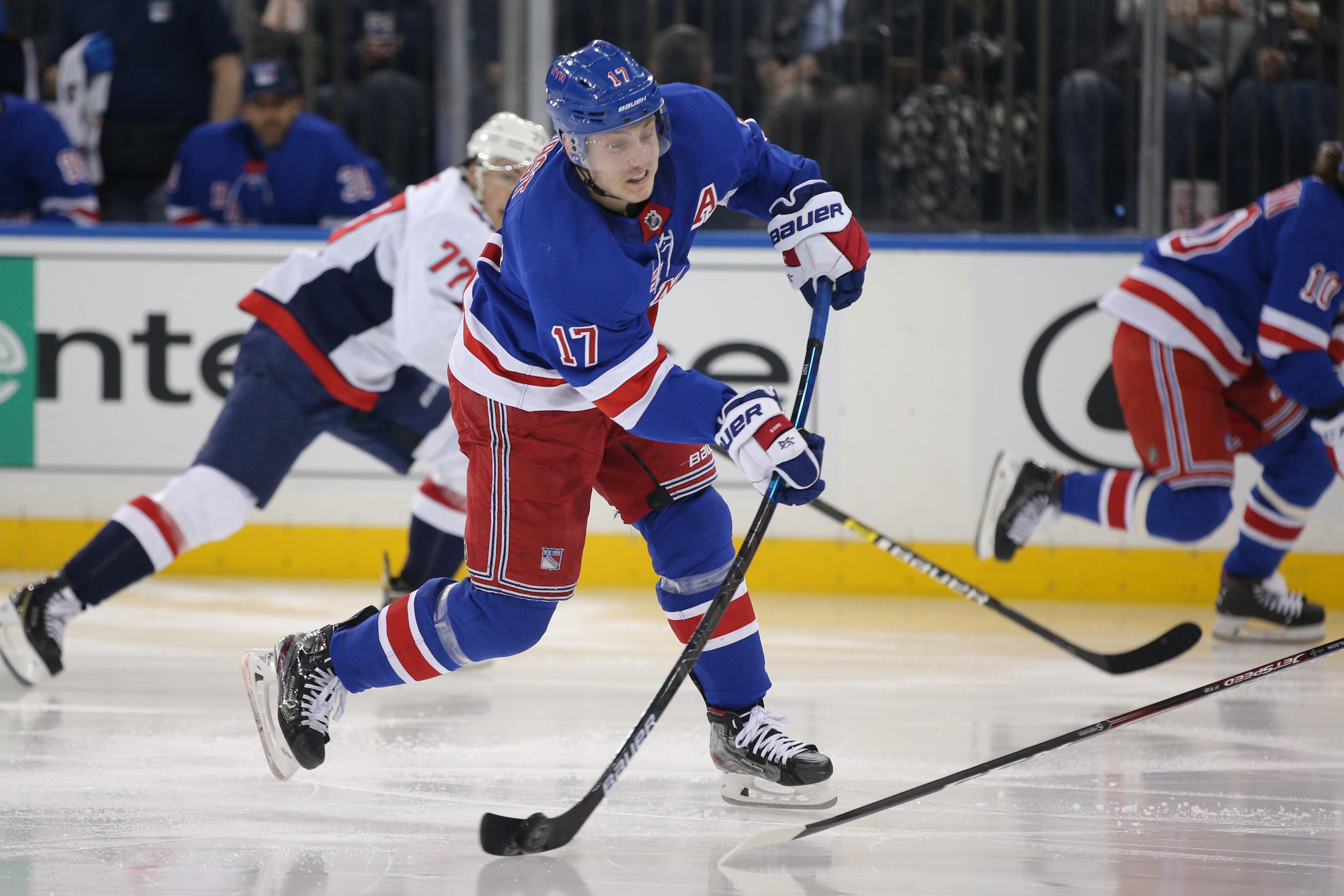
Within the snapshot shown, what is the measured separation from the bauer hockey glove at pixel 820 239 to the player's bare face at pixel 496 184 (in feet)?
2.67

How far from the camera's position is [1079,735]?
225cm

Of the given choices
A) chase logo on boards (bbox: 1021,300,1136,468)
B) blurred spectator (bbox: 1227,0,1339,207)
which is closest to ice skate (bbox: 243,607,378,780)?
chase logo on boards (bbox: 1021,300,1136,468)

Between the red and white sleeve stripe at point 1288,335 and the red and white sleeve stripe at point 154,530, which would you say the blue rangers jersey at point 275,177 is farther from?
the red and white sleeve stripe at point 1288,335

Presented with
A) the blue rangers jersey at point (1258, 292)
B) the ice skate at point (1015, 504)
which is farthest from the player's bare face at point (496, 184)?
the blue rangers jersey at point (1258, 292)

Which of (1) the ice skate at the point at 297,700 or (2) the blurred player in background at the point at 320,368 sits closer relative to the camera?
(1) the ice skate at the point at 297,700

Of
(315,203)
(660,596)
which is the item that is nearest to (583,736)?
(660,596)

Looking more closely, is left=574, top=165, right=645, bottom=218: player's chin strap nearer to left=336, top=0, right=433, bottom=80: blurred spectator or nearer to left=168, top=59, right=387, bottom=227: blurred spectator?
left=168, top=59, right=387, bottom=227: blurred spectator

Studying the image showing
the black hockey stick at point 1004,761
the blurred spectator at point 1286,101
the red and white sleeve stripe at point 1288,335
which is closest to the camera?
the black hockey stick at point 1004,761

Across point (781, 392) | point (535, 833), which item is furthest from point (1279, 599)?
point (535, 833)

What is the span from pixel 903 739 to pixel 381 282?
4.84ft

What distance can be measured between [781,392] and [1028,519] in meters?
1.05

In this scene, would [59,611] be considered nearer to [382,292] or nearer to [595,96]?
[382,292]

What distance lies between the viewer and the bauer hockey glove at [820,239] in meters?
2.36

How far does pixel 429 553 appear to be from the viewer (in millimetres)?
3457
